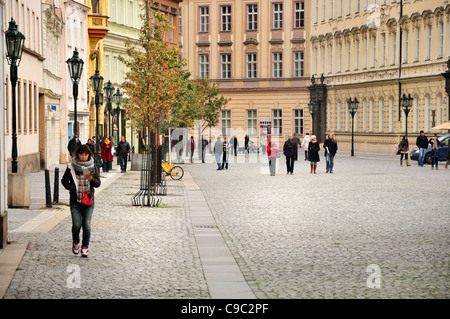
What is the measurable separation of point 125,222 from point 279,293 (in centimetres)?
889

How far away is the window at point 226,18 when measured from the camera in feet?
315

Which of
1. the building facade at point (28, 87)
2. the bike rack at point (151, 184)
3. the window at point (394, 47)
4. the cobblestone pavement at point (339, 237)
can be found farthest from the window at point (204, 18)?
the cobblestone pavement at point (339, 237)

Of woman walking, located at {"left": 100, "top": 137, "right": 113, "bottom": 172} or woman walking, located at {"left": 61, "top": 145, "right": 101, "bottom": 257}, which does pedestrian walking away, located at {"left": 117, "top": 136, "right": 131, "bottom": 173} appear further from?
woman walking, located at {"left": 61, "top": 145, "right": 101, "bottom": 257}

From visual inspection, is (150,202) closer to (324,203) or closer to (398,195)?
(324,203)

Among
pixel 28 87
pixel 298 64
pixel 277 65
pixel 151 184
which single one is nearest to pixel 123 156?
pixel 28 87

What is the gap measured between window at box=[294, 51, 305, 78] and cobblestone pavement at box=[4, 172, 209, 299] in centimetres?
7326

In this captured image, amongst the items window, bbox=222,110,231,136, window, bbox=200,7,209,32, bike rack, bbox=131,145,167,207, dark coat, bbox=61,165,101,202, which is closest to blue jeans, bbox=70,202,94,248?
dark coat, bbox=61,165,101,202

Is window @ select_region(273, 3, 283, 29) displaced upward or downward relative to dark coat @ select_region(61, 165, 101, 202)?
upward

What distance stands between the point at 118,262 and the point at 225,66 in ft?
276

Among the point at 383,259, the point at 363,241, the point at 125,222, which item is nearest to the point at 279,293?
the point at 383,259

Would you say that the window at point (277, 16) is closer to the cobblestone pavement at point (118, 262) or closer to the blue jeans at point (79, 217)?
the cobblestone pavement at point (118, 262)

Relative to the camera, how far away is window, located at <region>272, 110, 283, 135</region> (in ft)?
310

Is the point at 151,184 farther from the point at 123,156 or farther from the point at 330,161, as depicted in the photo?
the point at 330,161

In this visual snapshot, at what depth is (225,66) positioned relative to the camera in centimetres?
9656
